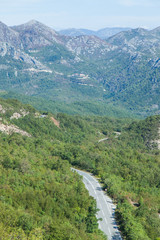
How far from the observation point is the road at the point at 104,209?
206 feet

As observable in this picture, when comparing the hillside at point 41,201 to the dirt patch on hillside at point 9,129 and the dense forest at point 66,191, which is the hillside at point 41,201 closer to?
the dense forest at point 66,191

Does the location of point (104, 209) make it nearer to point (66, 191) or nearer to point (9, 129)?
point (66, 191)

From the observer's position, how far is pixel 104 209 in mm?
72125

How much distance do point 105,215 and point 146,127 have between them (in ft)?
435

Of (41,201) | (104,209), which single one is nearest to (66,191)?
(41,201)

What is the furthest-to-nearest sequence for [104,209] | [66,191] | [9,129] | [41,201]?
[9,129]
[104,209]
[66,191]
[41,201]

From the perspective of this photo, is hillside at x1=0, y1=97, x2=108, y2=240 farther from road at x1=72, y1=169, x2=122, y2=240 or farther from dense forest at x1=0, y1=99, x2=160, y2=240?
road at x1=72, y1=169, x2=122, y2=240

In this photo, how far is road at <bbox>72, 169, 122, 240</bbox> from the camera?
6268 centimetres

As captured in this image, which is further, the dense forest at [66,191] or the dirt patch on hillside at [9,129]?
the dirt patch on hillside at [9,129]

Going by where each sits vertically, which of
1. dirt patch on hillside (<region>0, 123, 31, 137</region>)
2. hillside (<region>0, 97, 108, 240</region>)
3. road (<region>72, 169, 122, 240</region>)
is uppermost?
hillside (<region>0, 97, 108, 240</region>)

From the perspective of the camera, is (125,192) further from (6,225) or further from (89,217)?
(6,225)

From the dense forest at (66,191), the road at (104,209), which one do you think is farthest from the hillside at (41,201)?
the road at (104,209)

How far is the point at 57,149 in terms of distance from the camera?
11938cm

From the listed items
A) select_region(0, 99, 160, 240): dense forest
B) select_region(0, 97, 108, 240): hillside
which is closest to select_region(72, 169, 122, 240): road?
select_region(0, 99, 160, 240): dense forest
